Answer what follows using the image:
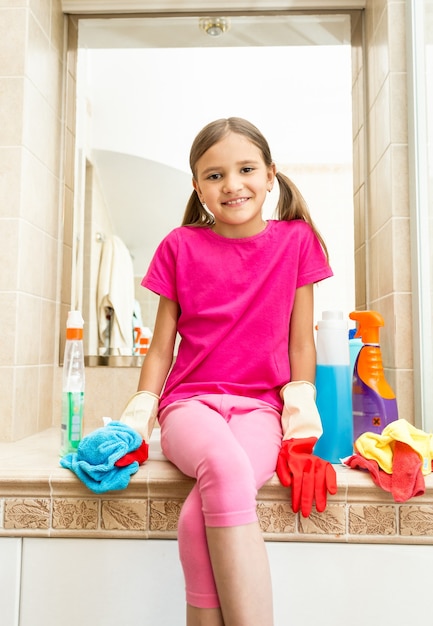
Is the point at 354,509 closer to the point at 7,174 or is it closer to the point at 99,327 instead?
the point at 99,327

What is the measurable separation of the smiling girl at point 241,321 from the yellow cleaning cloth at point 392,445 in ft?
0.30

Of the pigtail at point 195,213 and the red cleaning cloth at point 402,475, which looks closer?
the red cleaning cloth at point 402,475

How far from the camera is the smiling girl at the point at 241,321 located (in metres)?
0.97

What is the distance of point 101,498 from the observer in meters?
0.97

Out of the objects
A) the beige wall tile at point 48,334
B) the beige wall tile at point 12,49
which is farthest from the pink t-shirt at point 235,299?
the beige wall tile at point 12,49

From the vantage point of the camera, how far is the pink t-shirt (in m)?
1.13

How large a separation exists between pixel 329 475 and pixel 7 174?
3.36 ft

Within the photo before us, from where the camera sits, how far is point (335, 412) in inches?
43.7

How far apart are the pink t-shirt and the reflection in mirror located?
43 centimetres

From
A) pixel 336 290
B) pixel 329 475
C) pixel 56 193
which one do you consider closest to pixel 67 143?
pixel 56 193

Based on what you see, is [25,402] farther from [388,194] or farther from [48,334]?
[388,194]

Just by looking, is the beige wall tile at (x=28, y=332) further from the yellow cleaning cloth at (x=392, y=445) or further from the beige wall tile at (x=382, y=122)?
the beige wall tile at (x=382, y=122)

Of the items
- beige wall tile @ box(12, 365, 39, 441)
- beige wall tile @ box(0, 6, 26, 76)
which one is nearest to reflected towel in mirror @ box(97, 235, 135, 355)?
beige wall tile @ box(12, 365, 39, 441)

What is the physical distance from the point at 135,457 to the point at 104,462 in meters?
0.06
